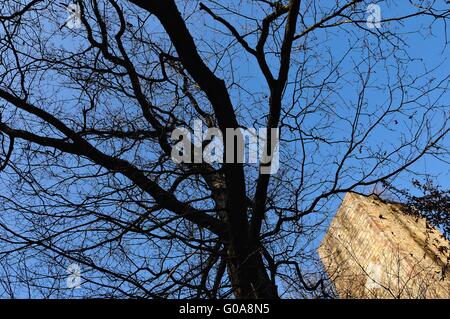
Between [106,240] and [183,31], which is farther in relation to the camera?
[106,240]

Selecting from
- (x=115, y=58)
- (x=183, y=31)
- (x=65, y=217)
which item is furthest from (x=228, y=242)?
(x=115, y=58)

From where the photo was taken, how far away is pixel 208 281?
4.45m

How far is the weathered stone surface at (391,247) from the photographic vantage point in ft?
31.7

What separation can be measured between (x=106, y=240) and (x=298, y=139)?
2.39 metres

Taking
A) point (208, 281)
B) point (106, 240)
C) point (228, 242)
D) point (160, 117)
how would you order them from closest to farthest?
point (106, 240)
point (228, 242)
point (208, 281)
point (160, 117)

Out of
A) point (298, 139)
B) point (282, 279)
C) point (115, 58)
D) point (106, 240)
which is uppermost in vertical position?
point (115, 58)

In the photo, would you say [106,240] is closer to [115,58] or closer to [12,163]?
[12,163]

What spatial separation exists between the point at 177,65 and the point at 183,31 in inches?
77.4

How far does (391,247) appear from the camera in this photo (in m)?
11.7

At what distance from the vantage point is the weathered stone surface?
9648 mm

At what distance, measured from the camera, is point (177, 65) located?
510 cm
